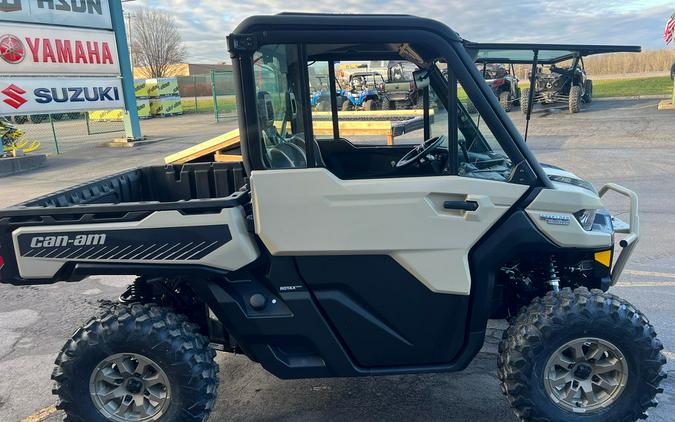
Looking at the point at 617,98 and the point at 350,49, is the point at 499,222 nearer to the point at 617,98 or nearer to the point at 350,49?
the point at 350,49

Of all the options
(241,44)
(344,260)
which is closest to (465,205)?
(344,260)

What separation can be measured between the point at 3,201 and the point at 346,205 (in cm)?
979

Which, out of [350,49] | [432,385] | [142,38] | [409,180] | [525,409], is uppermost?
[142,38]

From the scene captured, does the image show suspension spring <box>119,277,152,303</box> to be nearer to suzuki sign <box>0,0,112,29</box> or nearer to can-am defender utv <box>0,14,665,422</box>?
can-am defender utv <box>0,14,665,422</box>

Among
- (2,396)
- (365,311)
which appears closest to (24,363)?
(2,396)

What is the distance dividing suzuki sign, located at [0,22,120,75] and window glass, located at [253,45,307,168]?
1354 centimetres

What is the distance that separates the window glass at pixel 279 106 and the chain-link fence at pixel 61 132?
1487 cm

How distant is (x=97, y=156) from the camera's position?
53.4ft

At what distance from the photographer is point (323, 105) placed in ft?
11.5

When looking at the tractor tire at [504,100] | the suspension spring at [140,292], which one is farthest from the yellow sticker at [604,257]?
the suspension spring at [140,292]

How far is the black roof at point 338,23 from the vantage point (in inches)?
102

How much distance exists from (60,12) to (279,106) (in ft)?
48.1

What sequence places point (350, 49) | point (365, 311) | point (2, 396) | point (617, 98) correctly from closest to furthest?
1. point (365, 311)
2. point (350, 49)
3. point (2, 396)
4. point (617, 98)

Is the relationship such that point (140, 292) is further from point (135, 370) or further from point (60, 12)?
point (60, 12)
